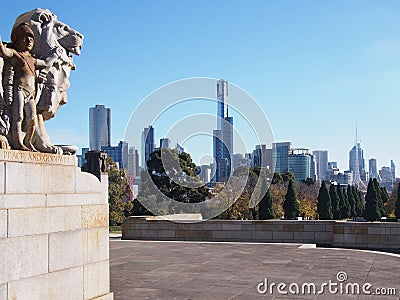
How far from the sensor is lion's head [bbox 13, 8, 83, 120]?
270 inches

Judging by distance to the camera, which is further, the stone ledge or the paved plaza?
the paved plaza

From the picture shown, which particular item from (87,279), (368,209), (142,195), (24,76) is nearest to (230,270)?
(87,279)

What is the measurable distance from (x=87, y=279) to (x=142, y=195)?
27.6 m

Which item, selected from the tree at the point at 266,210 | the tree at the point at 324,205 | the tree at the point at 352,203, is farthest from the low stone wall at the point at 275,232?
the tree at the point at 352,203

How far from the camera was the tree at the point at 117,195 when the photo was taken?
34.2m

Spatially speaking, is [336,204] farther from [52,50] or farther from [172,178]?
[52,50]

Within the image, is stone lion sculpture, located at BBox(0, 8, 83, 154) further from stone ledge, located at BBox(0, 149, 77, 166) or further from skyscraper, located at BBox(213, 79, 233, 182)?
skyscraper, located at BBox(213, 79, 233, 182)

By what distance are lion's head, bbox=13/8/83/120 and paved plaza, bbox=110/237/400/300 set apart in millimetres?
3127

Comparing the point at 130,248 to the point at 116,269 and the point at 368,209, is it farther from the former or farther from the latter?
the point at 368,209

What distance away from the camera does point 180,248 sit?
1509cm

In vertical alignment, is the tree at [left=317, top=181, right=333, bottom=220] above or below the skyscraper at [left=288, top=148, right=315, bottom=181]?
below

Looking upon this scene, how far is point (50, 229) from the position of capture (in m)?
6.04

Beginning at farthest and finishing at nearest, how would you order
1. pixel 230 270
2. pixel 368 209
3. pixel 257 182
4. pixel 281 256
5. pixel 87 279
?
1. pixel 257 182
2. pixel 368 209
3. pixel 281 256
4. pixel 230 270
5. pixel 87 279

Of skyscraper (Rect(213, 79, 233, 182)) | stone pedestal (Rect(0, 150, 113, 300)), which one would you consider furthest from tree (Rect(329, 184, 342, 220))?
stone pedestal (Rect(0, 150, 113, 300))
